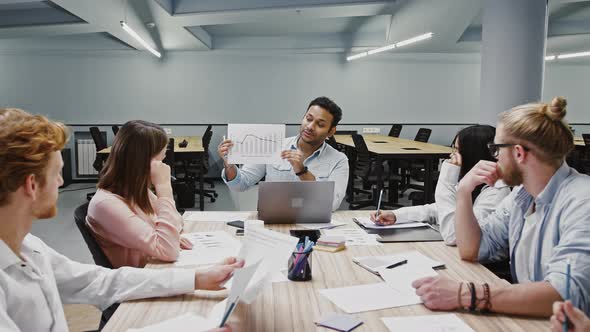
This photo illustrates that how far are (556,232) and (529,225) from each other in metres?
0.17

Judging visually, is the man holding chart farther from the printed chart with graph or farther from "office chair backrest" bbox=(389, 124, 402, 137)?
"office chair backrest" bbox=(389, 124, 402, 137)

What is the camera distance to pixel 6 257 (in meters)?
1.12

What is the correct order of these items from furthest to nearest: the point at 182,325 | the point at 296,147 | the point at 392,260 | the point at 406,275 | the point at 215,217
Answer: the point at 296,147
the point at 215,217
the point at 392,260
the point at 406,275
the point at 182,325

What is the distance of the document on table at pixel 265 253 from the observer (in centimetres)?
130

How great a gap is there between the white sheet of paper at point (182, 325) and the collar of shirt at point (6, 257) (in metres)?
0.35

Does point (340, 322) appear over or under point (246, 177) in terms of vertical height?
under

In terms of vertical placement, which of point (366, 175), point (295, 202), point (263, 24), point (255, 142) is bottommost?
point (366, 175)

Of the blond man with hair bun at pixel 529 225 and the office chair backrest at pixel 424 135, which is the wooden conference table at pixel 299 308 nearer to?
the blond man with hair bun at pixel 529 225

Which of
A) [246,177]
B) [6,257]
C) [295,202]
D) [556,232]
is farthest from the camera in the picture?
[246,177]

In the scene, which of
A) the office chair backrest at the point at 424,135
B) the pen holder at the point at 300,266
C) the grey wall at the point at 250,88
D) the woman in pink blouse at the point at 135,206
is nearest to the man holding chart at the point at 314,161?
the woman in pink blouse at the point at 135,206

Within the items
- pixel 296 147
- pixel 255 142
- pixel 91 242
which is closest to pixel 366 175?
pixel 296 147

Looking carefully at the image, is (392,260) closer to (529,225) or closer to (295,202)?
(529,225)

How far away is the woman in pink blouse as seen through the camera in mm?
1838

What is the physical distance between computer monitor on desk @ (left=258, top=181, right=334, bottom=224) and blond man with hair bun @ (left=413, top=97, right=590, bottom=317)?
0.69 m
